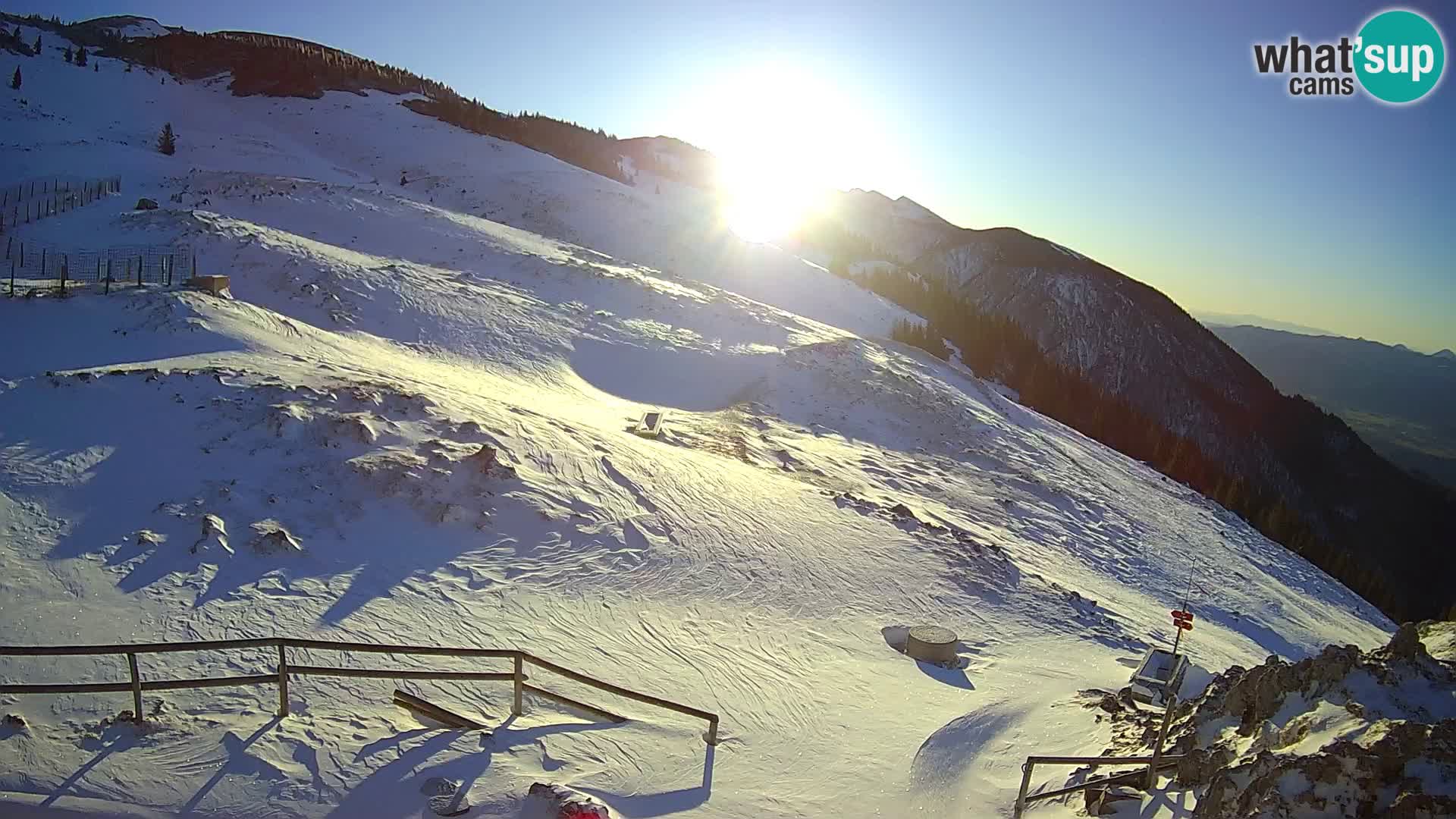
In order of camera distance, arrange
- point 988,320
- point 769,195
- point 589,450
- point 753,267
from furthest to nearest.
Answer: point 769,195, point 988,320, point 753,267, point 589,450

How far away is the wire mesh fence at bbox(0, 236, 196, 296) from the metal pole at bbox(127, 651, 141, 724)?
2035 cm

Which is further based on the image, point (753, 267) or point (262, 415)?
point (753, 267)

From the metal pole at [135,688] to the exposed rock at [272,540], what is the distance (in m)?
4.18

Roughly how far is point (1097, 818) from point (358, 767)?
822cm

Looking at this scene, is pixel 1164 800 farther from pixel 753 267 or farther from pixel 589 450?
pixel 753 267

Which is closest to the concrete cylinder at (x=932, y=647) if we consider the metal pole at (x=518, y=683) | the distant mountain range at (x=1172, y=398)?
the metal pole at (x=518, y=683)

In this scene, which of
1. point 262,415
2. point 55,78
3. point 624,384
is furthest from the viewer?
point 55,78

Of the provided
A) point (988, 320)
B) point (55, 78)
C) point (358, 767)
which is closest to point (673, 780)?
point (358, 767)

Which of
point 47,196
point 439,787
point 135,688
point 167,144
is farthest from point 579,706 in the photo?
point 167,144

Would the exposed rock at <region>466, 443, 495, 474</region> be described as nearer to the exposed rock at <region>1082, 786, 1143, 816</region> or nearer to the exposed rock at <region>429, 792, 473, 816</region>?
the exposed rock at <region>429, 792, 473, 816</region>

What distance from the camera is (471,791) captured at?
24.3 ft

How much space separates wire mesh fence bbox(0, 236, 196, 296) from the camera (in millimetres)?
24391

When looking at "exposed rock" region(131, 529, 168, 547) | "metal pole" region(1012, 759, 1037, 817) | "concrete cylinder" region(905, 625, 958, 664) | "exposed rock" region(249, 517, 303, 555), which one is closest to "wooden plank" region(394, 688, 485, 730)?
"exposed rock" region(249, 517, 303, 555)

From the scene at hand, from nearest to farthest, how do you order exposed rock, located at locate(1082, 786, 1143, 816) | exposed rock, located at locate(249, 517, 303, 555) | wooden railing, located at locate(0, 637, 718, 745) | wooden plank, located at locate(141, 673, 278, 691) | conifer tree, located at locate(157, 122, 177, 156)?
wooden railing, located at locate(0, 637, 718, 745)
wooden plank, located at locate(141, 673, 278, 691)
exposed rock, located at locate(1082, 786, 1143, 816)
exposed rock, located at locate(249, 517, 303, 555)
conifer tree, located at locate(157, 122, 177, 156)
